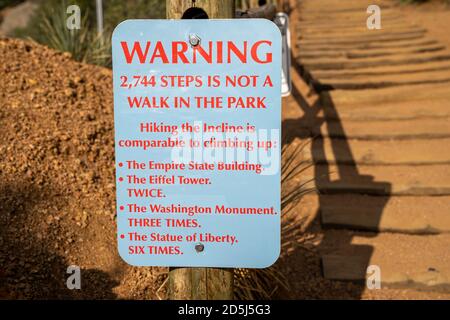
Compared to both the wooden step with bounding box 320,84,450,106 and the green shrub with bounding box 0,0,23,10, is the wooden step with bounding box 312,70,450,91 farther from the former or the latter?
the green shrub with bounding box 0,0,23,10

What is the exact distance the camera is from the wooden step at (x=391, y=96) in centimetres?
692

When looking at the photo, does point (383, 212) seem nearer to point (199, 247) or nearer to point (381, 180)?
point (381, 180)

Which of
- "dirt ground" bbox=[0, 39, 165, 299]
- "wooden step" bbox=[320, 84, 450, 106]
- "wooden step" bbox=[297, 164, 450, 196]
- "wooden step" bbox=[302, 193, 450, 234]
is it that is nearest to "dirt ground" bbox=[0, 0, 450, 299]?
"dirt ground" bbox=[0, 39, 165, 299]

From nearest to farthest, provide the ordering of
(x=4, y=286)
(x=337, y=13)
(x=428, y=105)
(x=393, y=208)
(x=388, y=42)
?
(x=4, y=286) → (x=393, y=208) → (x=428, y=105) → (x=388, y=42) → (x=337, y=13)

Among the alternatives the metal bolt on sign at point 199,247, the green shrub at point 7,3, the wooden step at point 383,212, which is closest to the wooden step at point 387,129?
the wooden step at point 383,212

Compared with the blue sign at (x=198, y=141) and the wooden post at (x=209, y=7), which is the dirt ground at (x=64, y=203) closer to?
the blue sign at (x=198, y=141)

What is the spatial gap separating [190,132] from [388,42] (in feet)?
22.3

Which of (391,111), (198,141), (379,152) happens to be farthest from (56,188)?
(391,111)

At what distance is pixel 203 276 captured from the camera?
8.57 ft

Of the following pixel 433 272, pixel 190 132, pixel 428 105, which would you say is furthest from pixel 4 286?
pixel 428 105

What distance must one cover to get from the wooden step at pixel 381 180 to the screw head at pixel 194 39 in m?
2.93

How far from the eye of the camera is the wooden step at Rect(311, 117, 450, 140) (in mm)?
6184

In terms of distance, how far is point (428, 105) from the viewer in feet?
22.1

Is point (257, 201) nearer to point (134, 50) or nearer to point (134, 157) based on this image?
point (134, 157)
